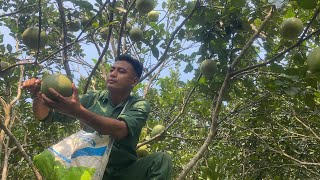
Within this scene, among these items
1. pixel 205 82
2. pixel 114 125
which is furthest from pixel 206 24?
pixel 114 125

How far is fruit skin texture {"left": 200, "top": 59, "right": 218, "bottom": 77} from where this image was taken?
3539mm

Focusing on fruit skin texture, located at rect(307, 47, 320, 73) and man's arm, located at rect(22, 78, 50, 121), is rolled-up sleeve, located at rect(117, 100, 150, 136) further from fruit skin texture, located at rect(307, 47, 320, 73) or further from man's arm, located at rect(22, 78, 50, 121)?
fruit skin texture, located at rect(307, 47, 320, 73)

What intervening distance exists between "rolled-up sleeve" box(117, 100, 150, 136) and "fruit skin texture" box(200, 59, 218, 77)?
3.32ft

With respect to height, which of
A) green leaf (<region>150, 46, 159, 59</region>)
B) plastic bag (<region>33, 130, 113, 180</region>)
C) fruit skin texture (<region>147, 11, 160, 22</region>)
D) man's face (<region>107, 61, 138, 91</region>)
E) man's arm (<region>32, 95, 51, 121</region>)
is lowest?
plastic bag (<region>33, 130, 113, 180</region>)

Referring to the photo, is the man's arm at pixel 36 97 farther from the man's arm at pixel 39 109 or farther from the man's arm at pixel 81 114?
the man's arm at pixel 81 114

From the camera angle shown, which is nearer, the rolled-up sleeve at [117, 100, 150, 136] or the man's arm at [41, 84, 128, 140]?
the man's arm at [41, 84, 128, 140]

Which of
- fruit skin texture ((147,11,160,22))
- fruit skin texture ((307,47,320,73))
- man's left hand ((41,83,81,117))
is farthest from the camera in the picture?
fruit skin texture ((147,11,160,22))

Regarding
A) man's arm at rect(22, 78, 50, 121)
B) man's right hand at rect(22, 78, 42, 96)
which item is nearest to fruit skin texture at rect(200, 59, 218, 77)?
man's arm at rect(22, 78, 50, 121)

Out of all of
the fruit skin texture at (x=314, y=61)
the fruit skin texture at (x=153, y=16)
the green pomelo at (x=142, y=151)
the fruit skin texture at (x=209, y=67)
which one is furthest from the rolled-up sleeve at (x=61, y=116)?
the fruit skin texture at (x=153, y=16)

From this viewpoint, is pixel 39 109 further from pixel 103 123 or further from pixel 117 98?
pixel 103 123

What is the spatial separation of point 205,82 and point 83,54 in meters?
2.33

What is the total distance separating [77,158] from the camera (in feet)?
7.70

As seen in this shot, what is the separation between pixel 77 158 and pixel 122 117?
0.35 metres

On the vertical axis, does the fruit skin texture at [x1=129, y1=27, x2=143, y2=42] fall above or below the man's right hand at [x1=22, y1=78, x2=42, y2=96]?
above
